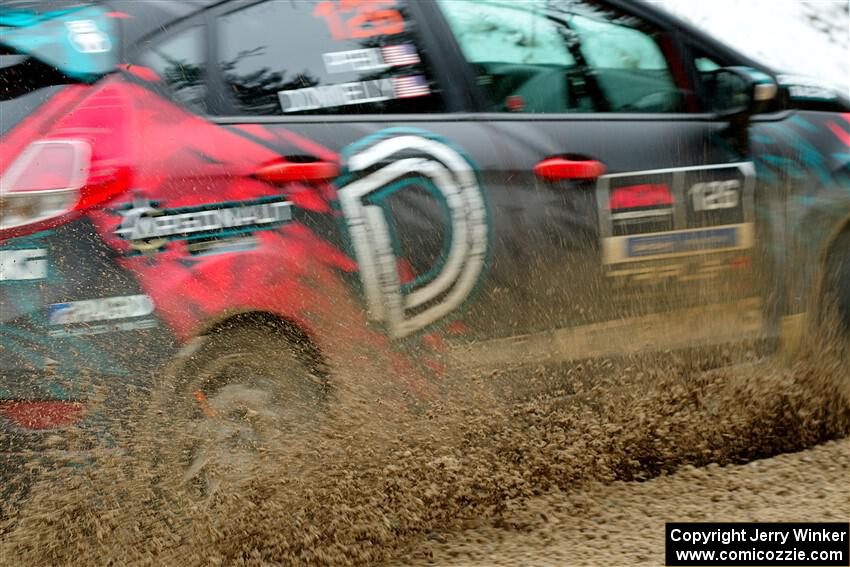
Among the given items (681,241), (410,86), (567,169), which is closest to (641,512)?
(681,241)

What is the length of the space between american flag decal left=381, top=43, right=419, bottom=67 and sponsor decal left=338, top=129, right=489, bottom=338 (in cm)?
25

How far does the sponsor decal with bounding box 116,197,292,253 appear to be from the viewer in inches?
110

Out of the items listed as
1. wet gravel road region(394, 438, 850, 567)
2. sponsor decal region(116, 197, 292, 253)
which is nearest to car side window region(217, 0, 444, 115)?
sponsor decal region(116, 197, 292, 253)

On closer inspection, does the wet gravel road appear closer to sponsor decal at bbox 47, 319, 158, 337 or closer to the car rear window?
sponsor decal at bbox 47, 319, 158, 337

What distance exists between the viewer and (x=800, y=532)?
2.99 meters

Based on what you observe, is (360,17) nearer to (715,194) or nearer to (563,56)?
(563,56)

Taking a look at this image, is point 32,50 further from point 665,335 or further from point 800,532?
point 800,532

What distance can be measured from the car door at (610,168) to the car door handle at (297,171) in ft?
2.08

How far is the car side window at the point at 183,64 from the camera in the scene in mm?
2973

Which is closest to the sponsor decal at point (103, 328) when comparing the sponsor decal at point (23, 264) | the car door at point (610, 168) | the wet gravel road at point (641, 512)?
the sponsor decal at point (23, 264)

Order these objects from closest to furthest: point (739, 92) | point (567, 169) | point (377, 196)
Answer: point (377, 196), point (567, 169), point (739, 92)

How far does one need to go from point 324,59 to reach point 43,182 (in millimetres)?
956

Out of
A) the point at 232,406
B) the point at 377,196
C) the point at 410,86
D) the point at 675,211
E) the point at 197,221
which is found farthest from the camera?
the point at 675,211

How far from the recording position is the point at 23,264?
2.70 meters
